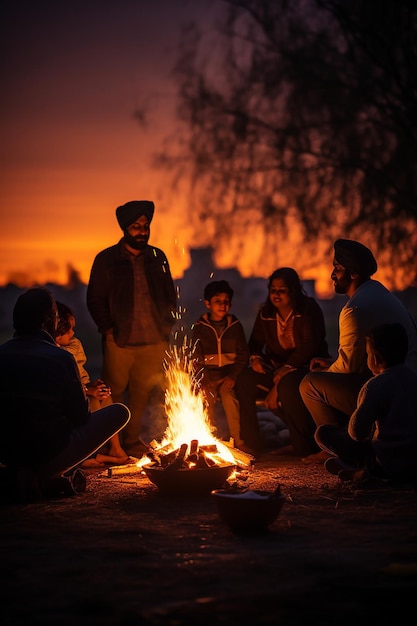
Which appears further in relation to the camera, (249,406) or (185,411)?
(249,406)

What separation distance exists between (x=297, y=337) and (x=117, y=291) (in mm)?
1970

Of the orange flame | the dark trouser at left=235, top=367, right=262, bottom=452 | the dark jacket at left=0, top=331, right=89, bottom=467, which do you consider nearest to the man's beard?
the orange flame

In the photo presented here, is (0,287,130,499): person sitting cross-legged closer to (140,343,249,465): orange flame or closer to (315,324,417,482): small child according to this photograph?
(140,343,249,465): orange flame

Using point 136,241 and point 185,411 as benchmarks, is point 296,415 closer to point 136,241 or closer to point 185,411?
point 185,411

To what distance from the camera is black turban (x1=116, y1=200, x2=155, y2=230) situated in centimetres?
920

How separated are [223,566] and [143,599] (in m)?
0.67

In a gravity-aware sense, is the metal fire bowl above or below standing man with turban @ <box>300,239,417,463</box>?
below

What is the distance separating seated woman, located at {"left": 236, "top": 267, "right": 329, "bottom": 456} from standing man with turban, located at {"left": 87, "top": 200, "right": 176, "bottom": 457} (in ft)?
3.24

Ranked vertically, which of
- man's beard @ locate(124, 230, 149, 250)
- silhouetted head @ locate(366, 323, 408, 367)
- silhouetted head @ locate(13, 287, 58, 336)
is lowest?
silhouetted head @ locate(366, 323, 408, 367)

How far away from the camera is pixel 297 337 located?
9.23 meters

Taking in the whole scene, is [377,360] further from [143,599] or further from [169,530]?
[143,599]

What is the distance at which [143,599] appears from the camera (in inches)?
153

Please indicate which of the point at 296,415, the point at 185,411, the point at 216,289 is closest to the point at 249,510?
the point at 185,411

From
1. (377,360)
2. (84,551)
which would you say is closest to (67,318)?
(377,360)
